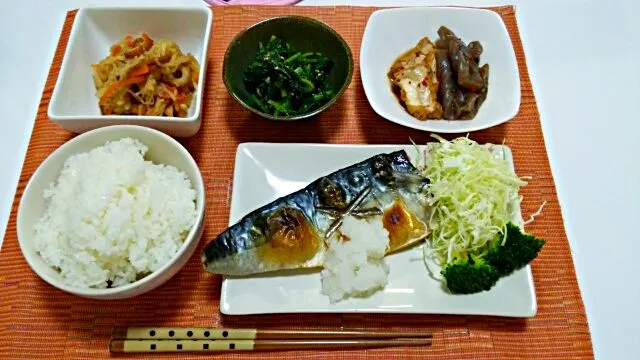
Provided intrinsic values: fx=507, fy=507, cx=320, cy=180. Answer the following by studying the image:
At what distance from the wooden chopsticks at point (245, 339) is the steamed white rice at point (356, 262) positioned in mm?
152

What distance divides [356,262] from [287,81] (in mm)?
872

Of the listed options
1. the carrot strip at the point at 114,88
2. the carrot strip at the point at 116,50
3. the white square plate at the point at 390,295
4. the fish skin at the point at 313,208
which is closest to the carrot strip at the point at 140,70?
the carrot strip at the point at 114,88

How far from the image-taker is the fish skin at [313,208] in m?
1.85

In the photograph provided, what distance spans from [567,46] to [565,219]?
1.02 meters

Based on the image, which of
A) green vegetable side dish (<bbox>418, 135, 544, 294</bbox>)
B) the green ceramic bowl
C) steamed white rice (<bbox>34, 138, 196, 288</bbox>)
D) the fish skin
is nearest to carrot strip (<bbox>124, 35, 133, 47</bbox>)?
the green ceramic bowl

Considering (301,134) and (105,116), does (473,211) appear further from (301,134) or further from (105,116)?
(105,116)

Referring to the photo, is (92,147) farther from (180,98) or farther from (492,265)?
(492,265)

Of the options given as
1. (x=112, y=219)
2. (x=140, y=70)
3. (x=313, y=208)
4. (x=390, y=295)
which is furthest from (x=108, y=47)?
(x=390, y=295)

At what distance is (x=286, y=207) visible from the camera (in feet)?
6.36

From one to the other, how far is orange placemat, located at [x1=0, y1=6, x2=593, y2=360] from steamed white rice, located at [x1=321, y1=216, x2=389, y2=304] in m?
0.14

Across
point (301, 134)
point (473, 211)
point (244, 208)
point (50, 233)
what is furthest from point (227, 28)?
point (473, 211)

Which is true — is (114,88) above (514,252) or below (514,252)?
below

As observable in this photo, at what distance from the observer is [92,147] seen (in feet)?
6.61

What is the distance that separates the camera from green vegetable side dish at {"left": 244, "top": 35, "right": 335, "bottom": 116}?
2.21 meters
